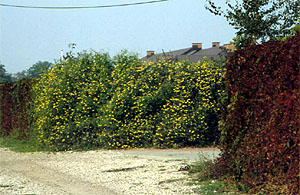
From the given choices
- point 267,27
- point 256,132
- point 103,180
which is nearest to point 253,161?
point 256,132

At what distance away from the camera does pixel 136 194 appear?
23.4 feet

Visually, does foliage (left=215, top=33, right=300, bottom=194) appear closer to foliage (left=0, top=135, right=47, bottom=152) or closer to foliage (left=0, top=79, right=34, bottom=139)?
foliage (left=0, top=135, right=47, bottom=152)

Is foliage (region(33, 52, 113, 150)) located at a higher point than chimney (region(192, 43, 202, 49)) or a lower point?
lower

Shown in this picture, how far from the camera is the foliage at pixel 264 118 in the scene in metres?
6.01

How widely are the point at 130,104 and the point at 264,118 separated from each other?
7.03 meters

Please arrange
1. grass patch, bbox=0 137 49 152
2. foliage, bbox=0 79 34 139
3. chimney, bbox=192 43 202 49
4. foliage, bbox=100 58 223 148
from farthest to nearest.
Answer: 1. chimney, bbox=192 43 202 49
2. foliage, bbox=0 79 34 139
3. grass patch, bbox=0 137 49 152
4. foliage, bbox=100 58 223 148

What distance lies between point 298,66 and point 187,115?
678 centimetres

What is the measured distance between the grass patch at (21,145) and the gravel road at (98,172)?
0.95 meters

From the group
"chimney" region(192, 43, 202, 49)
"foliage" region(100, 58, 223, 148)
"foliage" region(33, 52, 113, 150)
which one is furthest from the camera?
"chimney" region(192, 43, 202, 49)

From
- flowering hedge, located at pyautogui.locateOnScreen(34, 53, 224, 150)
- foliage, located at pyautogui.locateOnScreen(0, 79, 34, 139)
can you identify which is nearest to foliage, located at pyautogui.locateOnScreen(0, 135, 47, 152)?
foliage, located at pyautogui.locateOnScreen(0, 79, 34, 139)

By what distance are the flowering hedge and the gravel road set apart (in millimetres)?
659

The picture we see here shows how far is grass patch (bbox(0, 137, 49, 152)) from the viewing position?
14008 mm

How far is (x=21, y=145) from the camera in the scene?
50.8 ft

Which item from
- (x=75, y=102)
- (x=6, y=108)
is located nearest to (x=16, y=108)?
(x=6, y=108)
